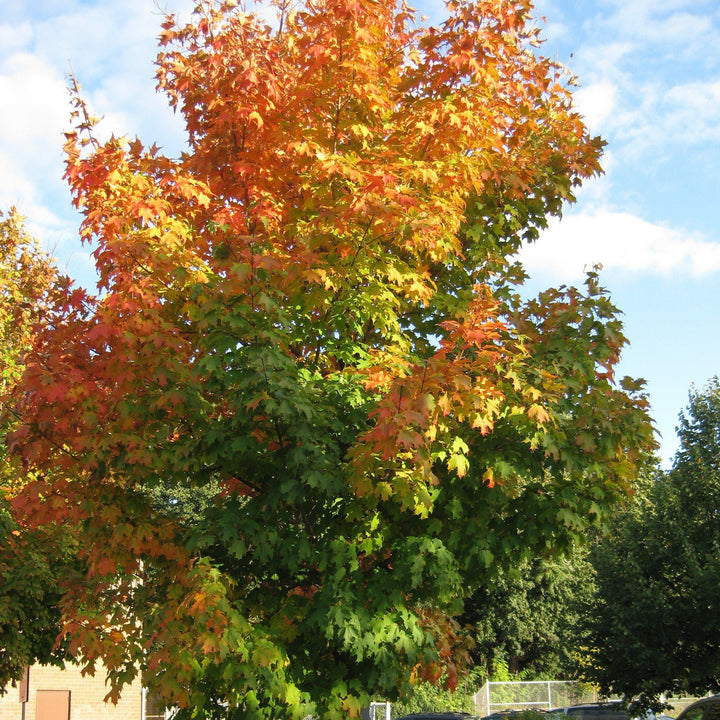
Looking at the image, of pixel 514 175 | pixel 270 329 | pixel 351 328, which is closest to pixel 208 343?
pixel 270 329

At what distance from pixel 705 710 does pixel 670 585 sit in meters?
3.35

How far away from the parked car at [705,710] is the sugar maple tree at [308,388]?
7.25 metres

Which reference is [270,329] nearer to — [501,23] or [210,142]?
[210,142]

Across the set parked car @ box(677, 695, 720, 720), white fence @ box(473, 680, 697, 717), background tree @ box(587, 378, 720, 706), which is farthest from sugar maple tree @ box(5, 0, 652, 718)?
white fence @ box(473, 680, 697, 717)

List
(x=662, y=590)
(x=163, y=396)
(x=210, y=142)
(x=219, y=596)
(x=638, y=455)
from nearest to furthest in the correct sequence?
1. (x=219, y=596)
2. (x=163, y=396)
3. (x=638, y=455)
4. (x=210, y=142)
5. (x=662, y=590)

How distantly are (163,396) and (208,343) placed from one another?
0.59 m

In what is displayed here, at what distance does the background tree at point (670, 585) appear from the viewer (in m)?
16.1

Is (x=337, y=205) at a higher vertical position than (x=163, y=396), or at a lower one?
higher

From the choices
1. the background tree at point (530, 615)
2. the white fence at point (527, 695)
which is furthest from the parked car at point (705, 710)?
the background tree at point (530, 615)

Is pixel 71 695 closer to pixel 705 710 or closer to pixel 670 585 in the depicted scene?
pixel 670 585

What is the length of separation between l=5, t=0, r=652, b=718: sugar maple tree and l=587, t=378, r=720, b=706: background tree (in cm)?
898

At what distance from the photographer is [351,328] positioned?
27.1 feet

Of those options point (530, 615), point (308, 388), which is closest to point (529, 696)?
point (530, 615)

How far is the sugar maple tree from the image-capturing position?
6801mm
